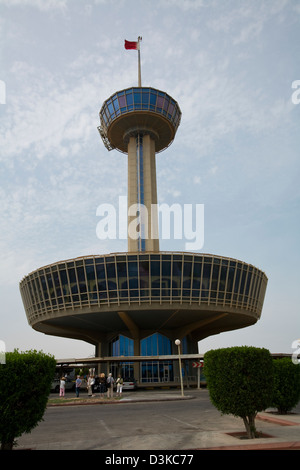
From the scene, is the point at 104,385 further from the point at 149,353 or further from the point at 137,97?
the point at 137,97

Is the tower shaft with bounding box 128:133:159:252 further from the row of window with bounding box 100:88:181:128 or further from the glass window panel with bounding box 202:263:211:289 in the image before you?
the glass window panel with bounding box 202:263:211:289

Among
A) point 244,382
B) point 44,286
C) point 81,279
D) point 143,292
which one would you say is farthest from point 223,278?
point 244,382

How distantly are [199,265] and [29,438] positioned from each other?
116 ft

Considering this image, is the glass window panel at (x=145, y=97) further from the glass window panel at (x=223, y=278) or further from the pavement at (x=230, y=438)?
the pavement at (x=230, y=438)

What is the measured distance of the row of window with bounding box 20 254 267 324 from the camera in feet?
145

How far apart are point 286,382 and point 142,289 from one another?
29939 mm

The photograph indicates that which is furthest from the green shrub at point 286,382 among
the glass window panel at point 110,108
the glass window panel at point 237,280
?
the glass window panel at point 110,108

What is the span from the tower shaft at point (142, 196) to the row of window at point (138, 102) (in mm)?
5121

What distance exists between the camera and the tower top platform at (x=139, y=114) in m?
63.6

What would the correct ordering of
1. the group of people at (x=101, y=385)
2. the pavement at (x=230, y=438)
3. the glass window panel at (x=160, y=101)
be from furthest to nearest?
the glass window panel at (x=160, y=101)
the group of people at (x=101, y=385)
the pavement at (x=230, y=438)

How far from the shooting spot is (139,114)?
208 feet
